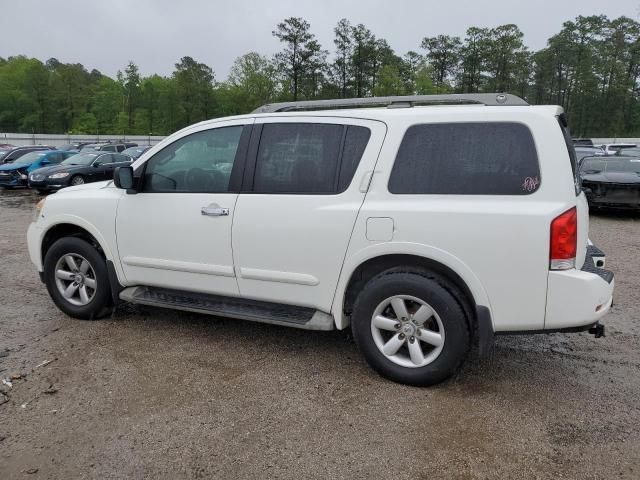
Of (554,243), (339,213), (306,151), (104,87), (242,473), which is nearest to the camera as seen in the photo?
(242,473)

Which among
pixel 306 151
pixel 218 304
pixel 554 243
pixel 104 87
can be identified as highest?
pixel 104 87

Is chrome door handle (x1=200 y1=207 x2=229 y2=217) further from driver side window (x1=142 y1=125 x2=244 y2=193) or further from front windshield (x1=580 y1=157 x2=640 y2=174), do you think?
front windshield (x1=580 y1=157 x2=640 y2=174)

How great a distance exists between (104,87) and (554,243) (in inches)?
3624

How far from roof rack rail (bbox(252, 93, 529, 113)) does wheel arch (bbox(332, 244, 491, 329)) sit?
115 centimetres

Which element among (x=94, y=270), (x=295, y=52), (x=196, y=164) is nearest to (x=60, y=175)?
(x=94, y=270)

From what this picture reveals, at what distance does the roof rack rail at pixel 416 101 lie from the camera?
139 inches

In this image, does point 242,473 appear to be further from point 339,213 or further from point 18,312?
point 18,312

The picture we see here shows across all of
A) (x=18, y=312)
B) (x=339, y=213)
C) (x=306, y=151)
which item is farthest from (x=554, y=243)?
(x=18, y=312)

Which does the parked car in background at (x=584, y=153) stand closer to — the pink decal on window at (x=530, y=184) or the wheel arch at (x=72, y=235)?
the pink decal on window at (x=530, y=184)

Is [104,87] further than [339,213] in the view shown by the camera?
Yes

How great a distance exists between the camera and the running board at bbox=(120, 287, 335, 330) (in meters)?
3.68

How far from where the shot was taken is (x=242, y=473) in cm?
259

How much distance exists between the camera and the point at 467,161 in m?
3.27

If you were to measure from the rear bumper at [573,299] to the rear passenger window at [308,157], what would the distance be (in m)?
1.49
